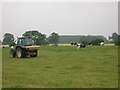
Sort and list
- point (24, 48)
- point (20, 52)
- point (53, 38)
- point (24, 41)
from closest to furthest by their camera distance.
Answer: point (24, 48) → point (20, 52) → point (24, 41) → point (53, 38)

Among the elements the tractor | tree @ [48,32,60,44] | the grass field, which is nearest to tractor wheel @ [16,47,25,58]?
the tractor

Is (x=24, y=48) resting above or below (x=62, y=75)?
above

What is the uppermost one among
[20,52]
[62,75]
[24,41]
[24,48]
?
[24,41]

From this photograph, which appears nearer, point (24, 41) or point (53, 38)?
point (24, 41)

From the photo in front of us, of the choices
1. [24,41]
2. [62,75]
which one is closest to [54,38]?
[24,41]

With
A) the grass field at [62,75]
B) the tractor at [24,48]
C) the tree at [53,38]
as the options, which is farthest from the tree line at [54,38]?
the grass field at [62,75]

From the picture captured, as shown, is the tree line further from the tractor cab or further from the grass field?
the grass field

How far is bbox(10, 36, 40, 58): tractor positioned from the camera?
75.2ft

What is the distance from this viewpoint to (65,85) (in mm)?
7793

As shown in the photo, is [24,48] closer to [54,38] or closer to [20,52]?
[20,52]

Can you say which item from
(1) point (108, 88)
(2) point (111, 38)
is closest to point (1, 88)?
(1) point (108, 88)

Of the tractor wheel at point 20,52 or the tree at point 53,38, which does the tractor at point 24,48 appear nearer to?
the tractor wheel at point 20,52

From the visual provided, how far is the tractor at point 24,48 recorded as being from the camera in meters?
22.9

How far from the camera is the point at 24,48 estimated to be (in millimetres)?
22828
